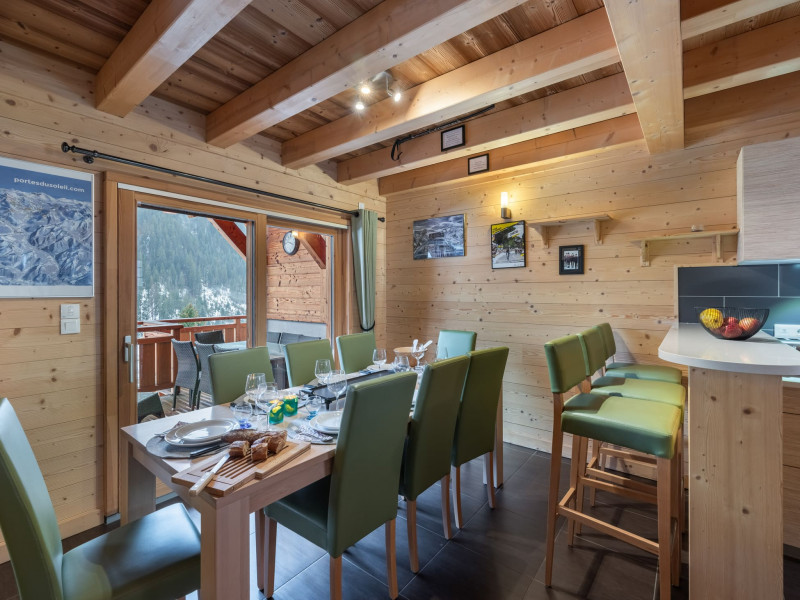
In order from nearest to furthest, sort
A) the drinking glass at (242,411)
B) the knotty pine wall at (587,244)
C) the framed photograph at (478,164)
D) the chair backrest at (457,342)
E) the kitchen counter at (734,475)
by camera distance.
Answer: the kitchen counter at (734,475)
the drinking glass at (242,411)
the knotty pine wall at (587,244)
the chair backrest at (457,342)
the framed photograph at (478,164)

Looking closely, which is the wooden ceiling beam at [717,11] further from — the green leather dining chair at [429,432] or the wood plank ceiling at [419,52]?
the green leather dining chair at [429,432]

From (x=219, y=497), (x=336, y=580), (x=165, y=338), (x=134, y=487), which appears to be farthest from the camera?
(x=165, y=338)

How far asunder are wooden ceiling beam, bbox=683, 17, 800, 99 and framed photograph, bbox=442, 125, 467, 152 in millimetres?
1391

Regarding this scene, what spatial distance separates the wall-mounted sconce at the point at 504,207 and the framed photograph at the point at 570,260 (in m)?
0.53

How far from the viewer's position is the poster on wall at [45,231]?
199 cm

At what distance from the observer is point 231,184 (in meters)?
2.91

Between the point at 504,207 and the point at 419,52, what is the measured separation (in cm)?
181

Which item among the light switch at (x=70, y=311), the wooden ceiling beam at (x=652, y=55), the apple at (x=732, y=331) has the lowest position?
the apple at (x=732, y=331)

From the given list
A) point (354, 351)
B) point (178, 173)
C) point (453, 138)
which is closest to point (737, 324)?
point (453, 138)

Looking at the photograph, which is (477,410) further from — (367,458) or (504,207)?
(504,207)

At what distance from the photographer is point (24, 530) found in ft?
3.16

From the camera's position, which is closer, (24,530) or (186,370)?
(24,530)

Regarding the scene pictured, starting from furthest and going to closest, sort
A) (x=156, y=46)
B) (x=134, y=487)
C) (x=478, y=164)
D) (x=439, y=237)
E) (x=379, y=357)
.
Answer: (x=439, y=237), (x=478, y=164), (x=379, y=357), (x=156, y=46), (x=134, y=487)

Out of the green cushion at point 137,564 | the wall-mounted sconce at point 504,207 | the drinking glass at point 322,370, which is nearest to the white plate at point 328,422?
the drinking glass at point 322,370
